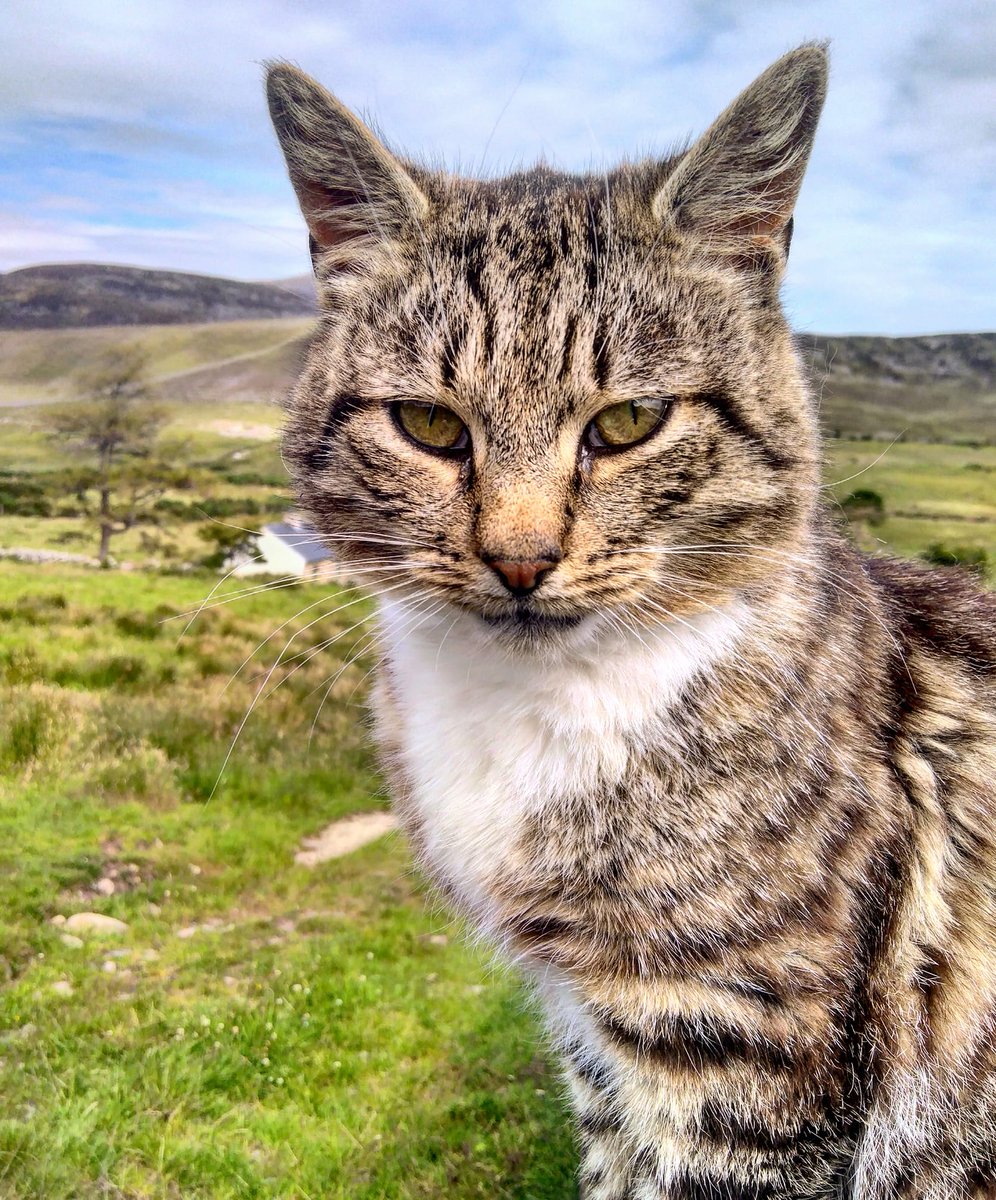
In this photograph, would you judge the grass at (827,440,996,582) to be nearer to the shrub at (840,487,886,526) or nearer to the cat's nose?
the shrub at (840,487,886,526)

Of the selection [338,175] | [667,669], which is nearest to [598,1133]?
[667,669]

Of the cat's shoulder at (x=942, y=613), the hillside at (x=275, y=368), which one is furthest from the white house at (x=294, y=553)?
the cat's shoulder at (x=942, y=613)

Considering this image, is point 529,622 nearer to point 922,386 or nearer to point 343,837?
point 343,837

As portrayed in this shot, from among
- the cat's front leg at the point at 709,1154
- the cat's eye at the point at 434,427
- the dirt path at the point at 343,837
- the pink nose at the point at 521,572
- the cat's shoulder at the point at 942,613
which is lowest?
the dirt path at the point at 343,837

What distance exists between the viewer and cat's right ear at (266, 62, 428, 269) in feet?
6.96

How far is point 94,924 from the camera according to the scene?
3455 mm

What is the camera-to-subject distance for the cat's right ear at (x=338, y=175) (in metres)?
2.12

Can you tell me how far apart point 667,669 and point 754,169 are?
1140mm

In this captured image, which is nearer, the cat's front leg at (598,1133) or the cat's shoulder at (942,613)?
the cat's front leg at (598,1133)

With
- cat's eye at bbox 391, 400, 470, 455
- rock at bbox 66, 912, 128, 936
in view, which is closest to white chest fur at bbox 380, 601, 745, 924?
cat's eye at bbox 391, 400, 470, 455

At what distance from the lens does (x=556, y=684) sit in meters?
2.01

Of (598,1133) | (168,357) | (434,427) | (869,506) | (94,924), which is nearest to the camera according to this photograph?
(434,427)

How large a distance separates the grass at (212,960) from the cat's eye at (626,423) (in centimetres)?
98

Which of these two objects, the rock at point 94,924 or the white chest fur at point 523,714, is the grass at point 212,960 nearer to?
the rock at point 94,924
